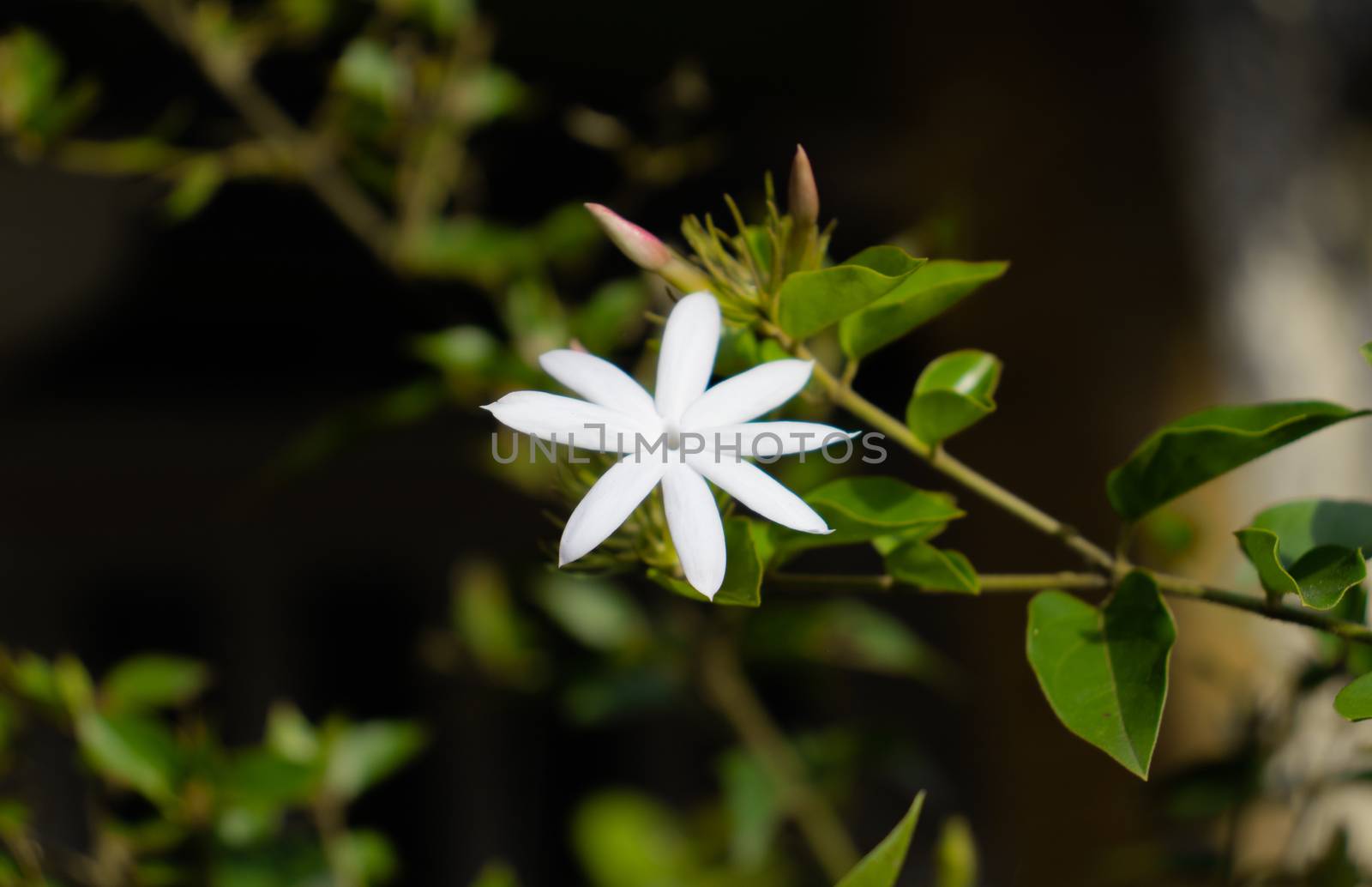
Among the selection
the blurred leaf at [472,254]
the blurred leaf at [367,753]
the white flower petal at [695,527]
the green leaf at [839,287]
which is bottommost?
the blurred leaf at [367,753]

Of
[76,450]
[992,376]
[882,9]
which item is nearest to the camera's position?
[992,376]

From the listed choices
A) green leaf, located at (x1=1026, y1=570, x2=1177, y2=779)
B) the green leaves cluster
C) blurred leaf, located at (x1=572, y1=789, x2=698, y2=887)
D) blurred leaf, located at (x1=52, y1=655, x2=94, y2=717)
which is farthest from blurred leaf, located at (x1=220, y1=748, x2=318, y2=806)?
green leaf, located at (x1=1026, y1=570, x2=1177, y2=779)

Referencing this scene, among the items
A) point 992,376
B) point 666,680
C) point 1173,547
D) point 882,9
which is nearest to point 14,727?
point 666,680

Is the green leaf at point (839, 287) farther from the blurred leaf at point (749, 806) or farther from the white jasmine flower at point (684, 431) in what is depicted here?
the blurred leaf at point (749, 806)

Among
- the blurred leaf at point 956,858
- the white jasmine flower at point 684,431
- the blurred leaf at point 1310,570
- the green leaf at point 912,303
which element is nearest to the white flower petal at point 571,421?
the white jasmine flower at point 684,431

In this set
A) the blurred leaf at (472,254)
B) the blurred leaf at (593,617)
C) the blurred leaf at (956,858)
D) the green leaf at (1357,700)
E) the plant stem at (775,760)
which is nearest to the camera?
the green leaf at (1357,700)

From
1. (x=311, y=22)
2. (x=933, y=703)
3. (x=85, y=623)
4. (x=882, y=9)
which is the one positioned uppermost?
(x=882, y=9)

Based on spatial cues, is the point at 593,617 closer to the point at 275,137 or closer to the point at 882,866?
the point at 275,137

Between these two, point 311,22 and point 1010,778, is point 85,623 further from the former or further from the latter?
point 1010,778
